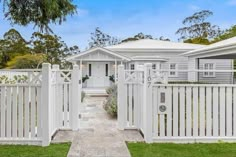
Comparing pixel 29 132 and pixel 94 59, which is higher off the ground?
pixel 94 59

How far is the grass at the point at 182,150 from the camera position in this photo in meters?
5.93

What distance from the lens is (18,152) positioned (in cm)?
A: 604

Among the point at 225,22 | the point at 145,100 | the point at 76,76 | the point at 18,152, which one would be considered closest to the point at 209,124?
the point at 145,100

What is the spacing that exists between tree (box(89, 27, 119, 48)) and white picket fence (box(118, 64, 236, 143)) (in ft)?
134

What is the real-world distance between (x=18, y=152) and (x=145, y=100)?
2921mm

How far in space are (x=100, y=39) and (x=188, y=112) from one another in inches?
1629

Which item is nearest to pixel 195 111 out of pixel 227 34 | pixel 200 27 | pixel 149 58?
pixel 149 58

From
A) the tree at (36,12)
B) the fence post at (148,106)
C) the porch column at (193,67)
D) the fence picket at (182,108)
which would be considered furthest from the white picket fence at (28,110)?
the porch column at (193,67)

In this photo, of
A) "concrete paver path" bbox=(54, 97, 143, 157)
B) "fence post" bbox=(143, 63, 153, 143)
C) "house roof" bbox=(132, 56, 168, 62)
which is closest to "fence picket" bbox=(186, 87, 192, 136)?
"fence post" bbox=(143, 63, 153, 143)

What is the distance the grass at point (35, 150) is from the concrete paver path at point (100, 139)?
0.59ft

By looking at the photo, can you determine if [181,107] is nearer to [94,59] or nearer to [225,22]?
[94,59]

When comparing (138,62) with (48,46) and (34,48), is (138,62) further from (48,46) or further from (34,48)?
(34,48)

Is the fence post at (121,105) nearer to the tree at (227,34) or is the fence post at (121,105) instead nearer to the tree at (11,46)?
the tree at (11,46)

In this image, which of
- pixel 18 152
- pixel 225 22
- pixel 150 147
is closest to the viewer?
pixel 18 152
